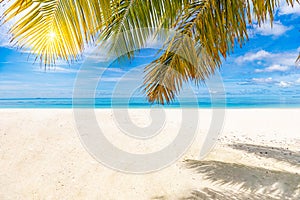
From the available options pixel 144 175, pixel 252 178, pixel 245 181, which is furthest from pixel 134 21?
pixel 252 178

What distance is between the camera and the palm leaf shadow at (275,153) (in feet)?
16.8

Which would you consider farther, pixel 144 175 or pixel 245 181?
pixel 144 175

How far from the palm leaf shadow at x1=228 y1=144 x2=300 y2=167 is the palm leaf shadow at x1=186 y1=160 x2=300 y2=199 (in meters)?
0.97

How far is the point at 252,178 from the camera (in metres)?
4.02

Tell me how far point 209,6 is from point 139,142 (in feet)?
13.8

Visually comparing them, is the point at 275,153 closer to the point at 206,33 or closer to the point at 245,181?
the point at 245,181

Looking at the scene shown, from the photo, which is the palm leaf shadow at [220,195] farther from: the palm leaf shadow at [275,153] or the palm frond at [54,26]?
the palm frond at [54,26]

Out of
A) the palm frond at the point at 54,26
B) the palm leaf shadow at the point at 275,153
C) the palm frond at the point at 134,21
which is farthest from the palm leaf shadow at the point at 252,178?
the palm frond at the point at 54,26

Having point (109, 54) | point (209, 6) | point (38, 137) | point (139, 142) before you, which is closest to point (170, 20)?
point (209, 6)

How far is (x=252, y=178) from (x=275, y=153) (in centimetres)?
204

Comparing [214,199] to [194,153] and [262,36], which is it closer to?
[194,153]

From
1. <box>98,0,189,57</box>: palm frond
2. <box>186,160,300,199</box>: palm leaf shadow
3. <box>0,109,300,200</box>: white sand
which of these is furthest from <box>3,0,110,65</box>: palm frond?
<box>186,160,300,199</box>: palm leaf shadow

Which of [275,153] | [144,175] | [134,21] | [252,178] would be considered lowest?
[275,153]

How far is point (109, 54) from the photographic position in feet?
7.15
